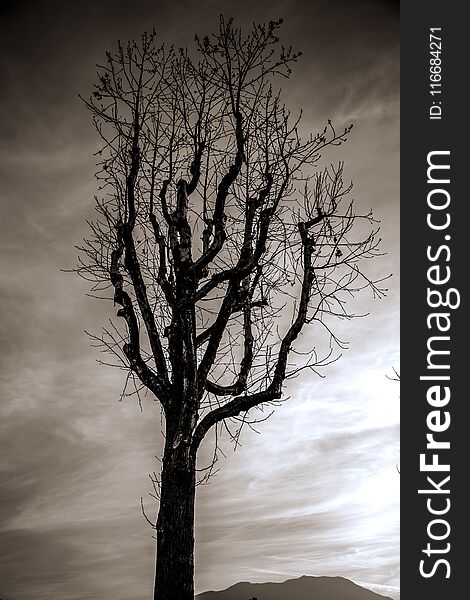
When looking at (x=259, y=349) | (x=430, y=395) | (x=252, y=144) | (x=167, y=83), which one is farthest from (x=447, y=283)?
(x=167, y=83)

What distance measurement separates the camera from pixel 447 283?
8258 mm

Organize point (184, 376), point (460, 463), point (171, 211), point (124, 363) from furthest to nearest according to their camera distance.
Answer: point (171, 211), point (124, 363), point (184, 376), point (460, 463)

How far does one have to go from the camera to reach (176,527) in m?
8.32

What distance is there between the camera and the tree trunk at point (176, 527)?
805cm

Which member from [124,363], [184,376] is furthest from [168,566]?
[124,363]

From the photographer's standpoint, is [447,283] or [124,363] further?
[124,363]

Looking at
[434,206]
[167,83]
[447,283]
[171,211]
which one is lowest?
[447,283]

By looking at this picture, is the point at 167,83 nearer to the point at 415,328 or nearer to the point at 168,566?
the point at 415,328

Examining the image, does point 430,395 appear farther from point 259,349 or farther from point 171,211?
point 171,211

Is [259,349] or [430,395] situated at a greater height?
[259,349]

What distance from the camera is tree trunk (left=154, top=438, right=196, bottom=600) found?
8.05m

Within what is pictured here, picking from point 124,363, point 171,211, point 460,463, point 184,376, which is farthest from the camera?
point 171,211

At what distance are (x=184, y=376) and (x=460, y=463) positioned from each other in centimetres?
385

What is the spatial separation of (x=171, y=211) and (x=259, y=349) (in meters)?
2.76
